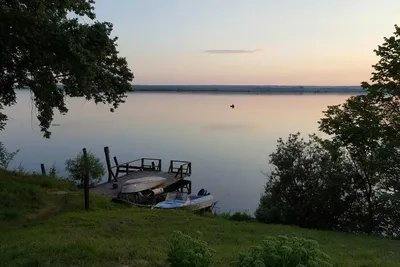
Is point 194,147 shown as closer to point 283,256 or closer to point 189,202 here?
point 189,202

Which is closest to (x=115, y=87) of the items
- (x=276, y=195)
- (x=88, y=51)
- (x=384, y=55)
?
(x=88, y=51)

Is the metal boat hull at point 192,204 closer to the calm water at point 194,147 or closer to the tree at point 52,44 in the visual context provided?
the calm water at point 194,147

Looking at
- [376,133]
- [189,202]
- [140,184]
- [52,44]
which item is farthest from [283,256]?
[140,184]

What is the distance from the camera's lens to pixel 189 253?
552cm

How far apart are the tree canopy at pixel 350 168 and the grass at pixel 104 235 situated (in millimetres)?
3339

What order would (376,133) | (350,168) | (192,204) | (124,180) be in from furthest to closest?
(124,180) < (192,204) < (350,168) < (376,133)

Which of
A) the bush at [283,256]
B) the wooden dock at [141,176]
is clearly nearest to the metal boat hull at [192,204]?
the wooden dock at [141,176]

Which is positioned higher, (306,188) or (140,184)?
(306,188)

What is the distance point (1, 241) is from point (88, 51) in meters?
5.15

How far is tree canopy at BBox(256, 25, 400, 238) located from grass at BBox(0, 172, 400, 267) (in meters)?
3.34

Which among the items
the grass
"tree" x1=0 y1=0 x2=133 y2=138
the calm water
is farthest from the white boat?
"tree" x1=0 y1=0 x2=133 y2=138

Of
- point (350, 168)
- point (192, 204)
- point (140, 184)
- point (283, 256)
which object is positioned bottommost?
point (192, 204)

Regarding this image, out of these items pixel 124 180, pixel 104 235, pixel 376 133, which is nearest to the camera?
pixel 104 235

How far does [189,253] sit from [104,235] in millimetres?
5710
